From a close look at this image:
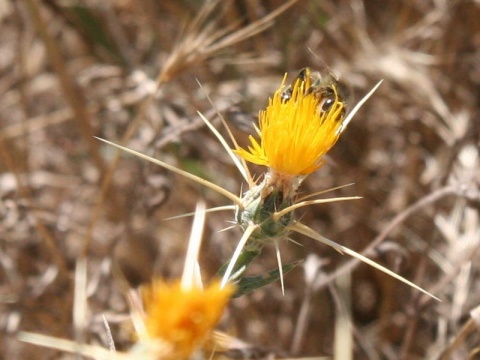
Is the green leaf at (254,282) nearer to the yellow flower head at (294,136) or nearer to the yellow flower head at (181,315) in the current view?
the yellow flower head at (294,136)

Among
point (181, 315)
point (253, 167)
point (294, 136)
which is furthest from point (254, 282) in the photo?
point (253, 167)

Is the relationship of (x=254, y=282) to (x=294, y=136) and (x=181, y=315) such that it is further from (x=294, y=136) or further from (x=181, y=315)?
(x=181, y=315)

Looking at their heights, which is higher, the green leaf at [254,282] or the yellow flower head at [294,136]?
the yellow flower head at [294,136]

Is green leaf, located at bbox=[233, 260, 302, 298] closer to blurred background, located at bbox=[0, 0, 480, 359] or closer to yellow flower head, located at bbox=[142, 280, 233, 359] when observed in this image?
yellow flower head, located at bbox=[142, 280, 233, 359]

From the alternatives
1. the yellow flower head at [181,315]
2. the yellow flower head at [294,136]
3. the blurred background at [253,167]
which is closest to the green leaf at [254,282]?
the yellow flower head at [294,136]

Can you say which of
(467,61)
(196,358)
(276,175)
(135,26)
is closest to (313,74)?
(276,175)

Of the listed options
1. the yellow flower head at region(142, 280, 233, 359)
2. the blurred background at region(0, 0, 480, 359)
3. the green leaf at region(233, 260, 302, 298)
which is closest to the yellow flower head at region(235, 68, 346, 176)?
the green leaf at region(233, 260, 302, 298)
